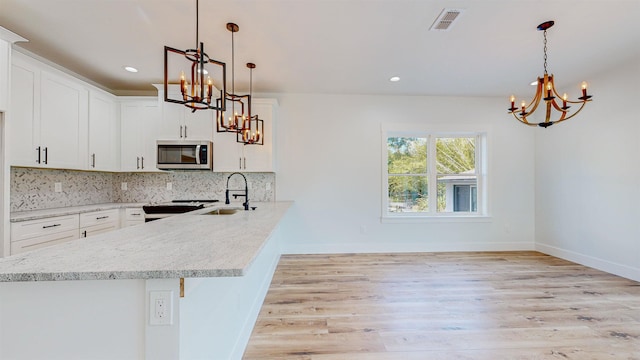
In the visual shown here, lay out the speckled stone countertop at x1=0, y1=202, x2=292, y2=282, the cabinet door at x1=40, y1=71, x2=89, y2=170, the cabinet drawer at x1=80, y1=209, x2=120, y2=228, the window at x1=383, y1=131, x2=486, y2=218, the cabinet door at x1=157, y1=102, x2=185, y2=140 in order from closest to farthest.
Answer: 1. the speckled stone countertop at x1=0, y1=202, x2=292, y2=282
2. the cabinet door at x1=40, y1=71, x2=89, y2=170
3. the cabinet drawer at x1=80, y1=209, x2=120, y2=228
4. the cabinet door at x1=157, y1=102, x2=185, y2=140
5. the window at x1=383, y1=131, x2=486, y2=218

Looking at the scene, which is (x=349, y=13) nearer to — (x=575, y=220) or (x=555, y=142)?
(x=555, y=142)

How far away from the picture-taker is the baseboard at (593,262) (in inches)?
127

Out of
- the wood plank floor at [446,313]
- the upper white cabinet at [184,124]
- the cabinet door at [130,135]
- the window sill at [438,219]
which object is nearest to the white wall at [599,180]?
the wood plank floor at [446,313]

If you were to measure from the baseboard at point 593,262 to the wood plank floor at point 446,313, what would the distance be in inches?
5.1

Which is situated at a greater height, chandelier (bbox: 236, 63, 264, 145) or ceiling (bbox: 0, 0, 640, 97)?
ceiling (bbox: 0, 0, 640, 97)

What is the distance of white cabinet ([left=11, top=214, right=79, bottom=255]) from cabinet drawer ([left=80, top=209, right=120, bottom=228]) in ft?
0.30

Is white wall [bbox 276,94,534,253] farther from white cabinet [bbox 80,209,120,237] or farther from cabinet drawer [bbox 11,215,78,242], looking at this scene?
cabinet drawer [bbox 11,215,78,242]

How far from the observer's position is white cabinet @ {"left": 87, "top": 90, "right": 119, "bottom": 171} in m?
3.48

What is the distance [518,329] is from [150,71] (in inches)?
190

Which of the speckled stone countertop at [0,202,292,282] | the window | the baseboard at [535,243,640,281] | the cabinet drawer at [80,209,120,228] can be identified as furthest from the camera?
the window

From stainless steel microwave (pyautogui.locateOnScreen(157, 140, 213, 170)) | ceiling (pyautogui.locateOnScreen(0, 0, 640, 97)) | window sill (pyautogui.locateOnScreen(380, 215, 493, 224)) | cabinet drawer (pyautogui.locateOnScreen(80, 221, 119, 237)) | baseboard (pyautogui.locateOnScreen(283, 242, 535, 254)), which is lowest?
baseboard (pyautogui.locateOnScreen(283, 242, 535, 254))

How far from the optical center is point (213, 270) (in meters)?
0.95

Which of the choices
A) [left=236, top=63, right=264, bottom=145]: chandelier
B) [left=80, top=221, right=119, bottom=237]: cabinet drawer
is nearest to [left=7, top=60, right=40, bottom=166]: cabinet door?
[left=80, top=221, right=119, bottom=237]: cabinet drawer

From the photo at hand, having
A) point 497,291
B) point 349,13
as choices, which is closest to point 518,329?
point 497,291
